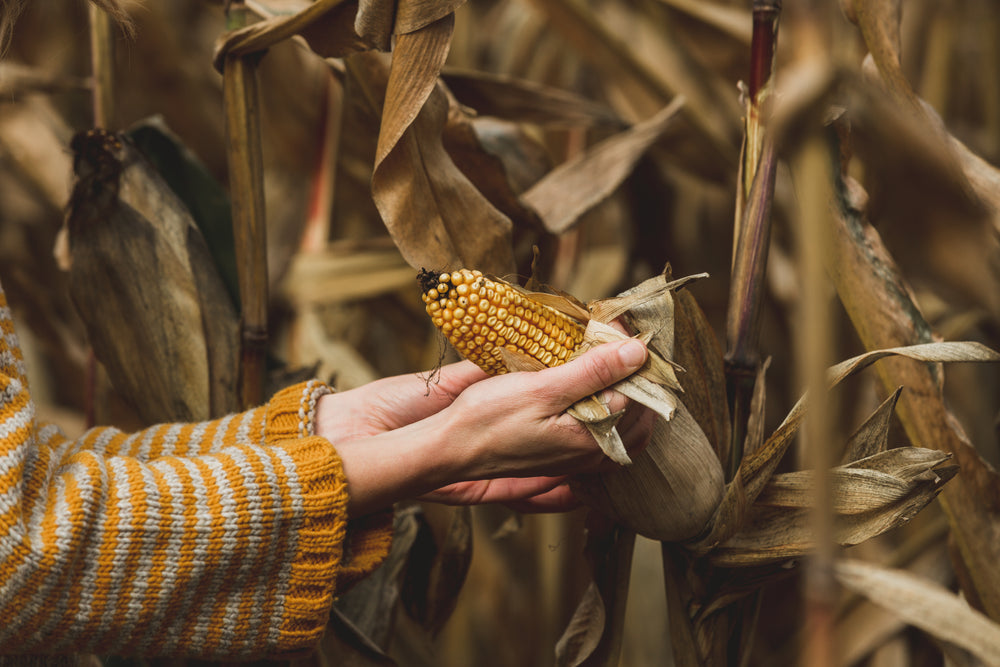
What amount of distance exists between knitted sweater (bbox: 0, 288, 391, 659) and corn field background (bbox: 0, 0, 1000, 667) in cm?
20

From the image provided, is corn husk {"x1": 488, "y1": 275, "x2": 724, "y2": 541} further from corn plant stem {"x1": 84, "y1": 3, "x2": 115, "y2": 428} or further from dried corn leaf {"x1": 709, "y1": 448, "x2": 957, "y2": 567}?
corn plant stem {"x1": 84, "y1": 3, "x2": 115, "y2": 428}

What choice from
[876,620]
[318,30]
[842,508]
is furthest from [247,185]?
[876,620]

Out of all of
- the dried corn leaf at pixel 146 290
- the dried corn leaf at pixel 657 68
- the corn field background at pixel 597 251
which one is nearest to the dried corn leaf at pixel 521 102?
the corn field background at pixel 597 251

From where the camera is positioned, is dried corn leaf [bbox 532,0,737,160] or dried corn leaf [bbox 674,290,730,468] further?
dried corn leaf [bbox 532,0,737,160]

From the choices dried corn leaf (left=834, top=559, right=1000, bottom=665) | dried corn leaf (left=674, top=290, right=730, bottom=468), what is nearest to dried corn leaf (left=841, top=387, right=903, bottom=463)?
dried corn leaf (left=674, top=290, right=730, bottom=468)

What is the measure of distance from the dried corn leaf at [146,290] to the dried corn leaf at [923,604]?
2.25 feet

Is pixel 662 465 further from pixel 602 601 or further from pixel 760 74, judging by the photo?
pixel 760 74

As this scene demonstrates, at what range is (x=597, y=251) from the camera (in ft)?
4.34

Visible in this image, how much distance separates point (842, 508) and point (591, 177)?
500mm

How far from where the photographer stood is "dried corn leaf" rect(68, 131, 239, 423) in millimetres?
866

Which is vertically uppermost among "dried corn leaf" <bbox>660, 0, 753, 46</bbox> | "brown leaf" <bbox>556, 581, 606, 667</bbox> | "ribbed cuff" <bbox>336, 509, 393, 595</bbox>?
"dried corn leaf" <bbox>660, 0, 753, 46</bbox>

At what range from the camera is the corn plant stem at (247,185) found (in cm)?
77

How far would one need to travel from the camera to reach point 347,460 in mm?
655

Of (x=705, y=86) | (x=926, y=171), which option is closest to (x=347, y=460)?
(x=926, y=171)
